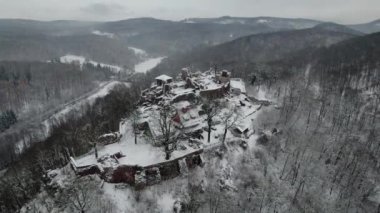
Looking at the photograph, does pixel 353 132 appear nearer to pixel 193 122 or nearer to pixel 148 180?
pixel 193 122

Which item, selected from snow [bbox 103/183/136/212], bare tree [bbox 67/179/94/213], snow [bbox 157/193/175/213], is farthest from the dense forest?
snow [bbox 157/193/175/213]

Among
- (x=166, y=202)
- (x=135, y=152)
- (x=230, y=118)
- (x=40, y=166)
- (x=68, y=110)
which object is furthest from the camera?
(x=68, y=110)

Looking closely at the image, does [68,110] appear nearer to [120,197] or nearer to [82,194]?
[120,197]

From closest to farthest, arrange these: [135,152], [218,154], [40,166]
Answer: [135,152] < [40,166] < [218,154]

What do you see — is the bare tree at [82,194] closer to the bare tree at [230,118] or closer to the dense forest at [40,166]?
the dense forest at [40,166]

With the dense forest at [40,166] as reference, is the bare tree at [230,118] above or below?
above

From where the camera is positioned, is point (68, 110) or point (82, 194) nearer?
point (82, 194)

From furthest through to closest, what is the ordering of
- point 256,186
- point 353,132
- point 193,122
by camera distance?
point 353,132 < point 193,122 < point 256,186

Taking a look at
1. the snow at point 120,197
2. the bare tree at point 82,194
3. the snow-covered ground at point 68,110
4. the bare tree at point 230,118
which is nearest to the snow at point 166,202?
the snow at point 120,197

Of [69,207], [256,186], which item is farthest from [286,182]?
[69,207]

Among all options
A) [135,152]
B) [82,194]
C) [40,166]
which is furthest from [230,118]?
[40,166]

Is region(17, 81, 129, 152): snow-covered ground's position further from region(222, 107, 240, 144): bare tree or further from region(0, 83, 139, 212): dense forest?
region(222, 107, 240, 144): bare tree
